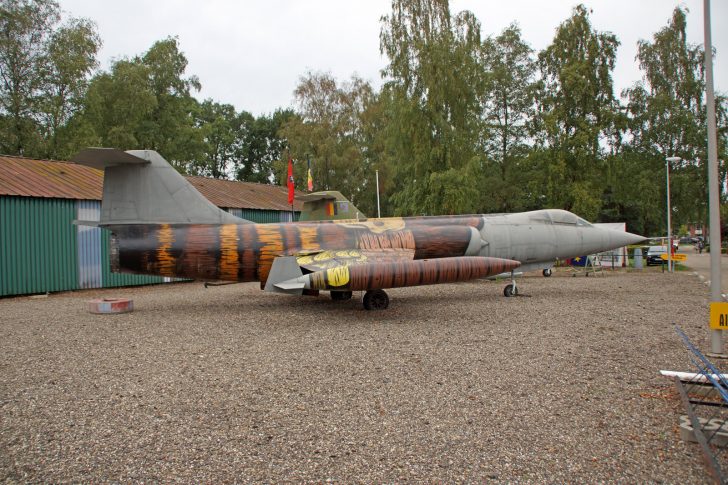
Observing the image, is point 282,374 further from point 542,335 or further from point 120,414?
point 542,335

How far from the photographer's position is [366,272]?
8.38 meters

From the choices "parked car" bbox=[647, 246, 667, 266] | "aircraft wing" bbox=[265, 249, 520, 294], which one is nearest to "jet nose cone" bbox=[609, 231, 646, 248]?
"aircraft wing" bbox=[265, 249, 520, 294]

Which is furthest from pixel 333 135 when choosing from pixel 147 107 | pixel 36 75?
pixel 36 75

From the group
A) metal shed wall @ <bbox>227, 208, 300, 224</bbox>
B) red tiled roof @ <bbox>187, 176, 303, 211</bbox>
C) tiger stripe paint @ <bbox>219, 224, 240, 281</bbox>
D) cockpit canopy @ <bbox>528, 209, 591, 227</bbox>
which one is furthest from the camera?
red tiled roof @ <bbox>187, 176, 303, 211</bbox>

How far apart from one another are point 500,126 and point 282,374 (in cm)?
3286

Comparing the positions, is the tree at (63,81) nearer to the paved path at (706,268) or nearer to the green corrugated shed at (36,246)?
the green corrugated shed at (36,246)

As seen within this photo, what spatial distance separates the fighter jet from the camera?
8883mm

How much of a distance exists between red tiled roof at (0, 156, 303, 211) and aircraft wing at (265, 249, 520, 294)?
995 centimetres

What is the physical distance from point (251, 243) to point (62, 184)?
9.69 m

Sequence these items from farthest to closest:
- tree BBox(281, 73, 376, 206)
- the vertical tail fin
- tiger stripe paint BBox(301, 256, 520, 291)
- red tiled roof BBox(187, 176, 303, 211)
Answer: tree BBox(281, 73, 376, 206)
red tiled roof BBox(187, 176, 303, 211)
the vertical tail fin
tiger stripe paint BBox(301, 256, 520, 291)

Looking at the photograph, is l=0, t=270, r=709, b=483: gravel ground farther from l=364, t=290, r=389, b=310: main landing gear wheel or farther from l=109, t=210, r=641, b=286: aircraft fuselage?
l=109, t=210, r=641, b=286: aircraft fuselage

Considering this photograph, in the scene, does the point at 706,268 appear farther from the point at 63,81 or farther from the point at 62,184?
the point at 63,81

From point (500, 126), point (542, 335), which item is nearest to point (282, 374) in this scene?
point (542, 335)

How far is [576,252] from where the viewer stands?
1264 centimetres
